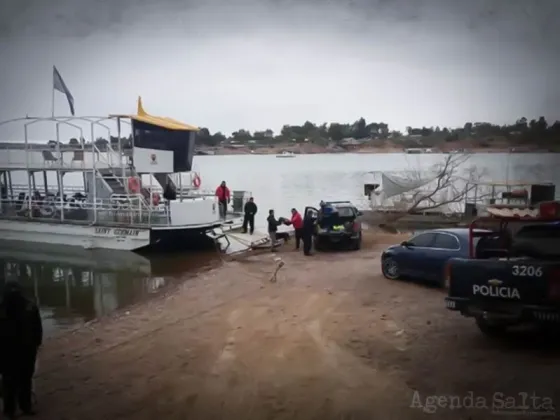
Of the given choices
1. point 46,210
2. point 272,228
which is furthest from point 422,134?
point 46,210

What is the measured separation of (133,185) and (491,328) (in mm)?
9490

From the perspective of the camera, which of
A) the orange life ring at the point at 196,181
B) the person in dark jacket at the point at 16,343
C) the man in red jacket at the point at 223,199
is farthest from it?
the orange life ring at the point at 196,181

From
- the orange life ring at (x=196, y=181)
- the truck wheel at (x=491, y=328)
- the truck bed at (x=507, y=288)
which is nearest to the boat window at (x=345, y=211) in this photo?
the orange life ring at (x=196, y=181)

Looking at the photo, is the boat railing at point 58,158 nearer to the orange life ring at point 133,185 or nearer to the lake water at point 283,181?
the orange life ring at point 133,185

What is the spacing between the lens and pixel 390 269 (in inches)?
314

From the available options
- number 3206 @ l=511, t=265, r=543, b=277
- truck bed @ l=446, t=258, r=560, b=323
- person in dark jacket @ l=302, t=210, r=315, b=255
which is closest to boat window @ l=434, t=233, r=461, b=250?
truck bed @ l=446, t=258, r=560, b=323

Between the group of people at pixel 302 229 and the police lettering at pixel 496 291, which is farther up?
the police lettering at pixel 496 291

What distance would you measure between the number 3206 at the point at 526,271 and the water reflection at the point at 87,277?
541cm

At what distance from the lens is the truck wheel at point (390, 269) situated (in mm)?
7902

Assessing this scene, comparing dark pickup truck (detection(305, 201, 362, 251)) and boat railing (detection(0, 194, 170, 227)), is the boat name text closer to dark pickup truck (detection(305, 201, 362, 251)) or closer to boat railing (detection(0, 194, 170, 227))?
boat railing (detection(0, 194, 170, 227))

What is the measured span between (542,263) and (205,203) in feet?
29.3

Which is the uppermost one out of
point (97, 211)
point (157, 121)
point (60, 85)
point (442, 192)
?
point (60, 85)

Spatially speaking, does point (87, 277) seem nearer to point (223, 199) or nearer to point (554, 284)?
point (223, 199)

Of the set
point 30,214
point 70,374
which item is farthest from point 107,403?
point 30,214
